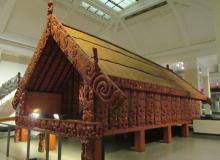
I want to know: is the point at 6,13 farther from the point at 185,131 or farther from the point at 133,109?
the point at 185,131

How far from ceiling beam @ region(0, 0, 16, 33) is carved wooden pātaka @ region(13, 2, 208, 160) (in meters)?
4.75

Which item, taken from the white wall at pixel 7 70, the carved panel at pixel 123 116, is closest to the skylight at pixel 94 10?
the white wall at pixel 7 70

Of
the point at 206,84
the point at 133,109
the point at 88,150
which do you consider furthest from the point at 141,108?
the point at 206,84

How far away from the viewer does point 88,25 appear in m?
9.12

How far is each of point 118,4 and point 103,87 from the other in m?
7.34

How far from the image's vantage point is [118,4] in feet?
28.1

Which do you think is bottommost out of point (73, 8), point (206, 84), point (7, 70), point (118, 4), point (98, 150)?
point (98, 150)

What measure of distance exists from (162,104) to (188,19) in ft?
18.2

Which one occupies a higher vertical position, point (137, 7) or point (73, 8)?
point (137, 7)

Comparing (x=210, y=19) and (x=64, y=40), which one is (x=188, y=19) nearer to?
(x=210, y=19)

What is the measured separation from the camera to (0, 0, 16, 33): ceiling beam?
670 cm

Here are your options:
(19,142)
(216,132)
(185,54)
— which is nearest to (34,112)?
(19,142)

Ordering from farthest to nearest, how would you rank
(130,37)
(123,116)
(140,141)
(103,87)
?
1. (130,37)
2. (140,141)
3. (123,116)
4. (103,87)

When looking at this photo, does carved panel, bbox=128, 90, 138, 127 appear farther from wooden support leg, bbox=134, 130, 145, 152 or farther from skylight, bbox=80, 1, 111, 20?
skylight, bbox=80, 1, 111, 20
